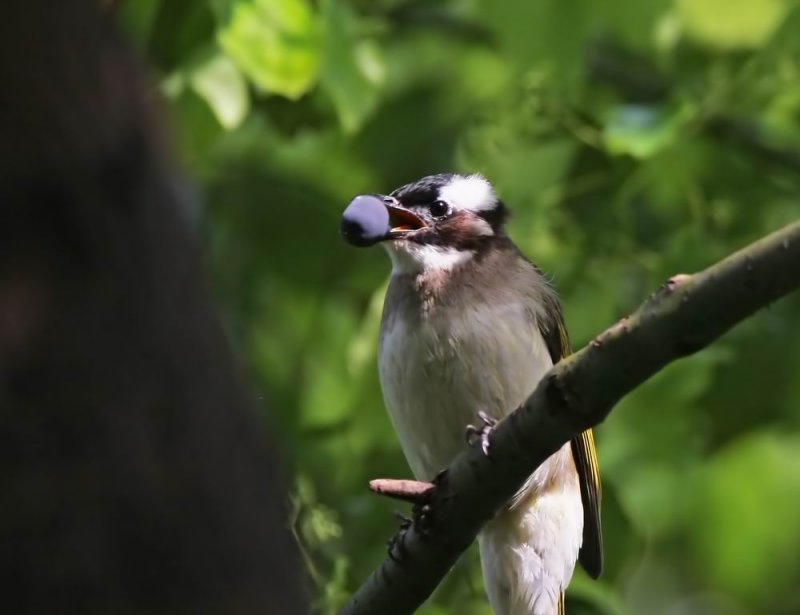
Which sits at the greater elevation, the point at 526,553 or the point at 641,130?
the point at 641,130

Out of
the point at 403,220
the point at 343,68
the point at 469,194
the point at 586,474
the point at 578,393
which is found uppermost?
the point at 578,393

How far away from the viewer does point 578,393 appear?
2795 mm

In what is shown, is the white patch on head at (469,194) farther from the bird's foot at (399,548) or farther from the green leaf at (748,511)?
the green leaf at (748,511)

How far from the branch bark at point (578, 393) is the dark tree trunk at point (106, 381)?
0.91 metres

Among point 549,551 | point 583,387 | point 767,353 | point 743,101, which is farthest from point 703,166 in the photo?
point 583,387

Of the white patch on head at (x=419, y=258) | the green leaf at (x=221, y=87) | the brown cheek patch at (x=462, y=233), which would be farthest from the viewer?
→ the green leaf at (x=221, y=87)

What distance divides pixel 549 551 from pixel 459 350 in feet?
2.23

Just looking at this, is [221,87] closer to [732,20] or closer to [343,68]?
[343,68]

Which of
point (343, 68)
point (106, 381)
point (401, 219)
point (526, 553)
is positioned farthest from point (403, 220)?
point (106, 381)

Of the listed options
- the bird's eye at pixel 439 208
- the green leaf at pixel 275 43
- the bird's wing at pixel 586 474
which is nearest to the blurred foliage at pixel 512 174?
the green leaf at pixel 275 43

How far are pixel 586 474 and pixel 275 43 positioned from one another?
1517 millimetres

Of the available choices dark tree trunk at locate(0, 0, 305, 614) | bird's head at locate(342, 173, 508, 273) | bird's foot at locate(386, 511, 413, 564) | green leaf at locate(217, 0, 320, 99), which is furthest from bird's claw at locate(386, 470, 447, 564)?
green leaf at locate(217, 0, 320, 99)

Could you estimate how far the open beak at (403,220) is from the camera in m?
4.37

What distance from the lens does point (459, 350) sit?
161 inches
